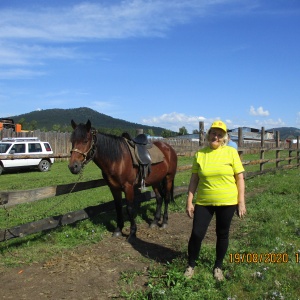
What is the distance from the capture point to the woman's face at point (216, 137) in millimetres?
3924

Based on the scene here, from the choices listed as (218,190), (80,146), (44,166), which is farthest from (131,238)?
(44,166)

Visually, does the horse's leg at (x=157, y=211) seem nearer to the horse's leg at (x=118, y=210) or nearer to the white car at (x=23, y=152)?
the horse's leg at (x=118, y=210)

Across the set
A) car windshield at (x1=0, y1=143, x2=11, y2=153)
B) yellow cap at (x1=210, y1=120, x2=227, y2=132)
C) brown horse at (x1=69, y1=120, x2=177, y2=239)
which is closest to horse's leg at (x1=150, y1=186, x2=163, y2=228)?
brown horse at (x1=69, y1=120, x2=177, y2=239)

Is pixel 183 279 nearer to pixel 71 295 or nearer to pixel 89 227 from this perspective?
pixel 71 295

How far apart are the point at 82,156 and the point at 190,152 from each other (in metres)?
5.26

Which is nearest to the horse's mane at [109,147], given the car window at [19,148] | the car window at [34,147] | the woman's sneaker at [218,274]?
the woman's sneaker at [218,274]

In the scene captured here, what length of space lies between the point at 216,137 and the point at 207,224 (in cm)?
102

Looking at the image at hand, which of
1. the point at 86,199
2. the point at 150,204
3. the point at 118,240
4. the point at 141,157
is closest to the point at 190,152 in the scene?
the point at 150,204

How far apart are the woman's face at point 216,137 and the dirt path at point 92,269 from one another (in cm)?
180

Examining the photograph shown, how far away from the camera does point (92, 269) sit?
4383mm

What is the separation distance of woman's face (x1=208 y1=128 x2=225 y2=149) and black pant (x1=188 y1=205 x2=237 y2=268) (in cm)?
72

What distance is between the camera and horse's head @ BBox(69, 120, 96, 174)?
502 cm

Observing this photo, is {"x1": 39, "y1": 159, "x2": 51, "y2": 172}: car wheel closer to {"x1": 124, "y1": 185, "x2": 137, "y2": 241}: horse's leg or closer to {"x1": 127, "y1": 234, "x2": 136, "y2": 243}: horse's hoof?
{"x1": 124, "y1": 185, "x2": 137, "y2": 241}: horse's leg

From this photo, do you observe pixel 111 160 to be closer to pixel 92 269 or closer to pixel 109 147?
pixel 109 147
